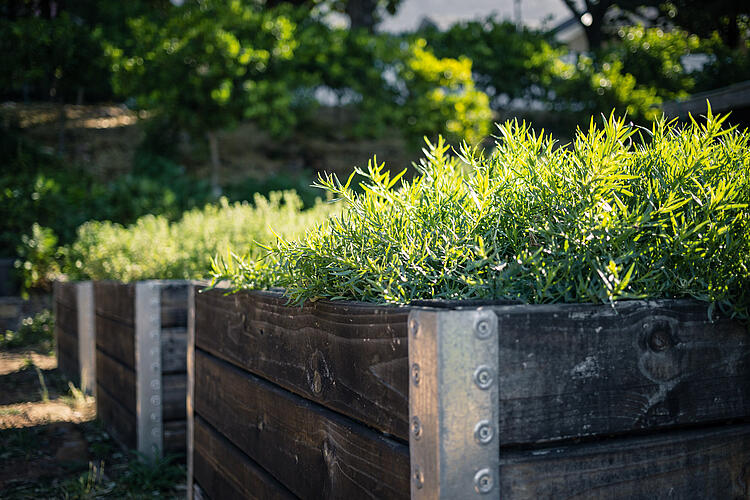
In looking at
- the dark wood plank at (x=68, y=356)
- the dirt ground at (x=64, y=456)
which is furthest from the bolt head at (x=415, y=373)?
the dark wood plank at (x=68, y=356)

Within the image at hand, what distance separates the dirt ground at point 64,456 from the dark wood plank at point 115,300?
0.78m

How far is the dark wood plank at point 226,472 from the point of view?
196 cm

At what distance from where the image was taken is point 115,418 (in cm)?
434

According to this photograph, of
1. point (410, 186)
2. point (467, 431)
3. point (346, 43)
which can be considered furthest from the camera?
point (346, 43)

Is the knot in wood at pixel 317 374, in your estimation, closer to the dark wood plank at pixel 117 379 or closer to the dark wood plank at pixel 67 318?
the dark wood plank at pixel 117 379

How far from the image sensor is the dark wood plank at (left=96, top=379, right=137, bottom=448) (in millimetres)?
3943

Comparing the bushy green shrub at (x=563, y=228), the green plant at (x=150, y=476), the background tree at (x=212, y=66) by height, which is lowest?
the green plant at (x=150, y=476)

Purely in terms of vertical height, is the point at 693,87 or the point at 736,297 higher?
the point at 693,87

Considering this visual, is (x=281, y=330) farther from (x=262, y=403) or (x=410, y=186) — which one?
(x=410, y=186)

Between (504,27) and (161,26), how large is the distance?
26.4 ft

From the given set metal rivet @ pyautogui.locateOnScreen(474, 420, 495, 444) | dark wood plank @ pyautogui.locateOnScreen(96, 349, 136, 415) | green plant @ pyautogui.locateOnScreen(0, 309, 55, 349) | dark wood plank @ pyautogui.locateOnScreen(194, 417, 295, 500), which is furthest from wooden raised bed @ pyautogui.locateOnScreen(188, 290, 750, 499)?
green plant @ pyautogui.locateOnScreen(0, 309, 55, 349)

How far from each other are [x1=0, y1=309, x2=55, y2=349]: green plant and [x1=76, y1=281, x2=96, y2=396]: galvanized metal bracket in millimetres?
2635

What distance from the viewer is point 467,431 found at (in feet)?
3.77

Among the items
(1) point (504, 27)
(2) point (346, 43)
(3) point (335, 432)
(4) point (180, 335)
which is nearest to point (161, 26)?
(2) point (346, 43)
